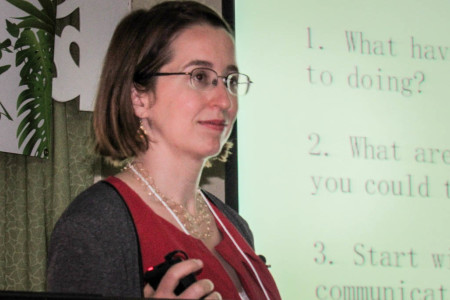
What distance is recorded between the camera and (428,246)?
87.5 inches

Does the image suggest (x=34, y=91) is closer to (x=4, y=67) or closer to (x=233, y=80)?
(x=4, y=67)

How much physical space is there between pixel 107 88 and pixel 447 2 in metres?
1.49

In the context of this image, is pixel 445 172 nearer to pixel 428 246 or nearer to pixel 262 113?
pixel 428 246

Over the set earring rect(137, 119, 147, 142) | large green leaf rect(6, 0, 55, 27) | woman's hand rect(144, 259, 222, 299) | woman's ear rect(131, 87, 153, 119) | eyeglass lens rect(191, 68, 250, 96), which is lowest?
woman's hand rect(144, 259, 222, 299)

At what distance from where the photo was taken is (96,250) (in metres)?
1.13

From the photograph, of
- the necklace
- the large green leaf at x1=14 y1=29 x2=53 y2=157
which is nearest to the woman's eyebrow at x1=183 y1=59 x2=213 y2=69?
the necklace

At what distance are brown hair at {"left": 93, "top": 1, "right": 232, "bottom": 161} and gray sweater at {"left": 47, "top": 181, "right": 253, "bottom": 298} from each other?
0.19 meters

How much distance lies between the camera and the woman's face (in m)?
1.33

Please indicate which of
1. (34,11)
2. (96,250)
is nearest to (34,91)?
(34,11)

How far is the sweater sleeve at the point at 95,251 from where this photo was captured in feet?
3.60

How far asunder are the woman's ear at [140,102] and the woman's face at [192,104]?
0.01m

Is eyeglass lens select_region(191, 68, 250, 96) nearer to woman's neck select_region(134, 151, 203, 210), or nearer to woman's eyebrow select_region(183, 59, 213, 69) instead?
woman's eyebrow select_region(183, 59, 213, 69)

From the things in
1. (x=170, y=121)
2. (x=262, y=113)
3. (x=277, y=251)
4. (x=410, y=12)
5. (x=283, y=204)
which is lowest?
(x=277, y=251)

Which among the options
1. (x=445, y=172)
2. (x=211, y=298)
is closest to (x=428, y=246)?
(x=445, y=172)
